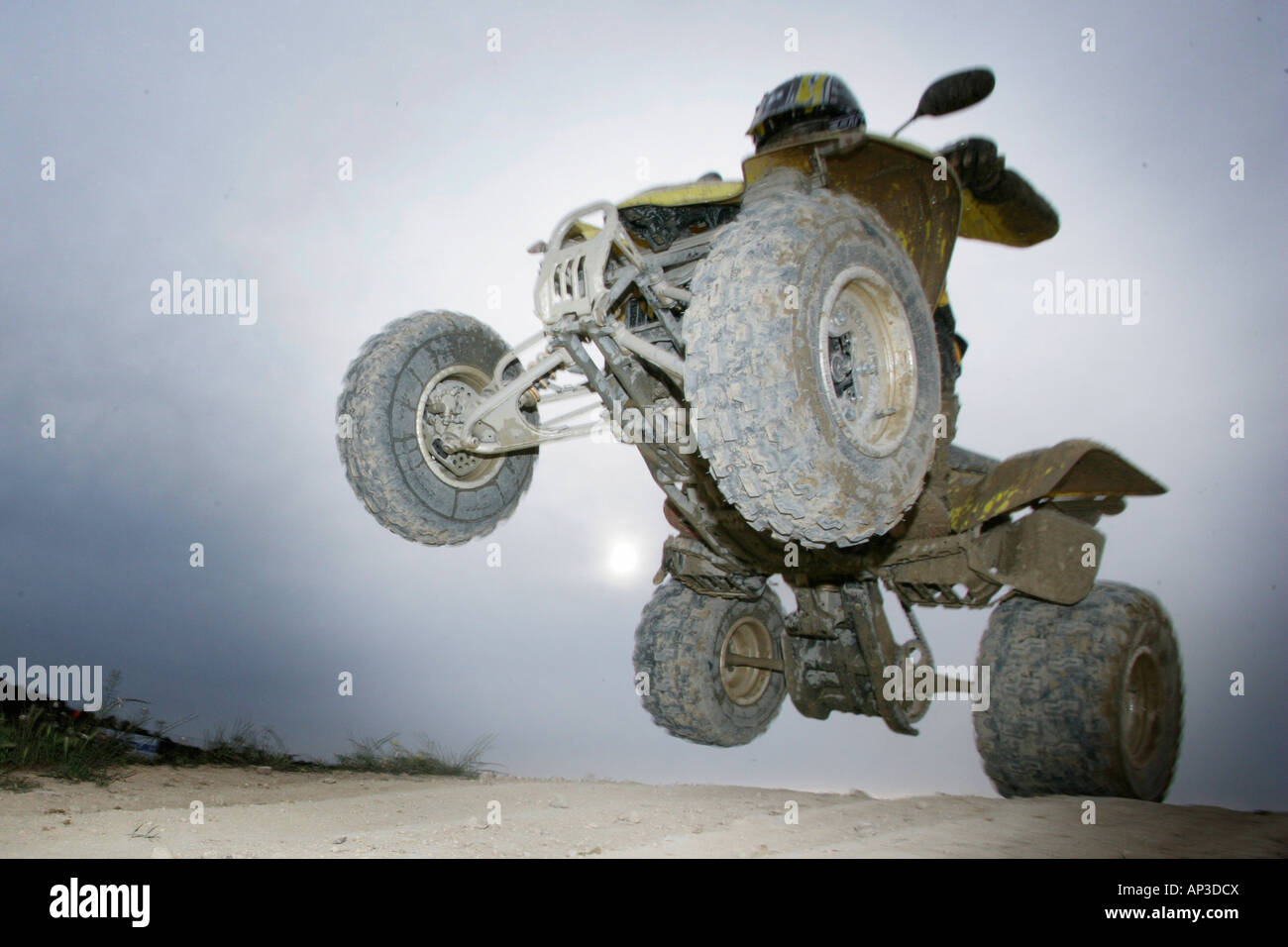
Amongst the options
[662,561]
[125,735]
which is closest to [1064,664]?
[662,561]

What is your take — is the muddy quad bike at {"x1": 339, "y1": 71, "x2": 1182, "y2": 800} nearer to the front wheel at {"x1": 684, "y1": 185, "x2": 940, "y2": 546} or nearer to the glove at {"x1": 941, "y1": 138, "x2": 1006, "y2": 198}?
the front wheel at {"x1": 684, "y1": 185, "x2": 940, "y2": 546}

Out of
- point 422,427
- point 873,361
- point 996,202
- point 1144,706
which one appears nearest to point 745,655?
point 1144,706

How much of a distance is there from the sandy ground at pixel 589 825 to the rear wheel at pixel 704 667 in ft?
3.56

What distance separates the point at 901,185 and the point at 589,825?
3.70m

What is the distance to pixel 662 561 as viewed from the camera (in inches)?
265

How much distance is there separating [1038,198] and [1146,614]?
2.89 m

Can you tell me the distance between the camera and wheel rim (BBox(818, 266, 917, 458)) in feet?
11.7

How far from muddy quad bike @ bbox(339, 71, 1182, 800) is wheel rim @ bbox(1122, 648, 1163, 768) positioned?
18 millimetres

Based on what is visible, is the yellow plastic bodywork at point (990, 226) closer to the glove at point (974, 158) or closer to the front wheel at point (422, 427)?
the glove at point (974, 158)

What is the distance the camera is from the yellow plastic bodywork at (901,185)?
160 inches

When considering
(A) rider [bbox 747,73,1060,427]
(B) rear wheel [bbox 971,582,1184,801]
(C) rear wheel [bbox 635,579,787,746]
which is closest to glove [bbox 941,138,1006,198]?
(A) rider [bbox 747,73,1060,427]

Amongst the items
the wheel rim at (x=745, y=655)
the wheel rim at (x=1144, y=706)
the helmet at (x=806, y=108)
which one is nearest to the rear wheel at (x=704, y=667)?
the wheel rim at (x=745, y=655)

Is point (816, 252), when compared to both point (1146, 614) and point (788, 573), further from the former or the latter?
point (1146, 614)

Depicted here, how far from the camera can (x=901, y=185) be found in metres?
4.37
